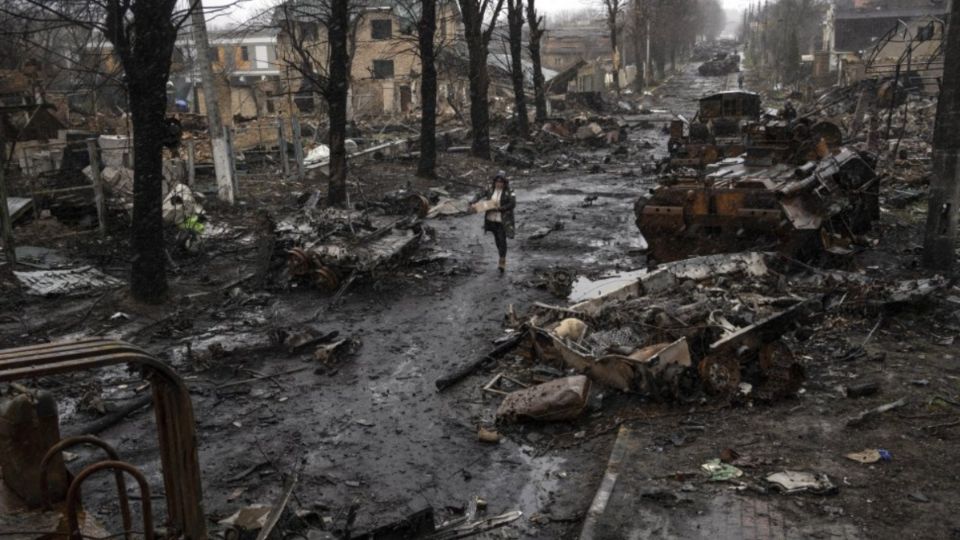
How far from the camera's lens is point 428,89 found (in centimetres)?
2105

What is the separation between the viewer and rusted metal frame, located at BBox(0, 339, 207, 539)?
3.20 metres

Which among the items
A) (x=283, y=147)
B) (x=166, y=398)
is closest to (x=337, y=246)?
(x=166, y=398)

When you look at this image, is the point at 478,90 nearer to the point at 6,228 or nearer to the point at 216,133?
the point at 216,133

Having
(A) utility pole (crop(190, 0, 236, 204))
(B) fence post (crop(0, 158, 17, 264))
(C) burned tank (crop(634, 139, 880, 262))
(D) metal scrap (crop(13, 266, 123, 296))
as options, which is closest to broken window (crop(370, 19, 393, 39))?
(A) utility pole (crop(190, 0, 236, 204))

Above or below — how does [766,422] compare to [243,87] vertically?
below

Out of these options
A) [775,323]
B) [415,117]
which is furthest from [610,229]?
[415,117]

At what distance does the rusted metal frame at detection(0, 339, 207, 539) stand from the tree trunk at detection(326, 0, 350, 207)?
517 inches

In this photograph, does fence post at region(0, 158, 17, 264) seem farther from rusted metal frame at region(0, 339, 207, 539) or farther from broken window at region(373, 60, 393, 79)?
broken window at region(373, 60, 393, 79)

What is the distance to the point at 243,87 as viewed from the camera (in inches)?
1638

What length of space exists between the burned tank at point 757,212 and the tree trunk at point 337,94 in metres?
7.39

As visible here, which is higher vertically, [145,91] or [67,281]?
[145,91]

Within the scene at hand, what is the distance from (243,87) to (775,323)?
39.1 m

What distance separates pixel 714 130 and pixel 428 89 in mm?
8435

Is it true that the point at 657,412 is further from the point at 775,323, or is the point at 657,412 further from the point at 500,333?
the point at 500,333
